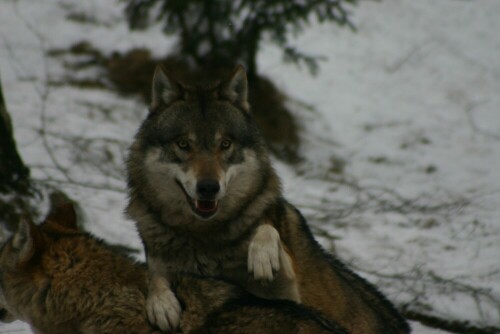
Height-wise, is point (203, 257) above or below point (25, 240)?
below

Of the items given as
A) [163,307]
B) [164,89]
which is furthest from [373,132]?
[163,307]

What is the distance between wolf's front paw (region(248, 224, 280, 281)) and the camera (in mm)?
4531

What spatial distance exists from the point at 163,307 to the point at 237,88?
2001mm

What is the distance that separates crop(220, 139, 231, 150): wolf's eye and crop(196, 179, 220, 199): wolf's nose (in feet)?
1.37

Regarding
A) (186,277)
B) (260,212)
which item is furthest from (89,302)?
(260,212)

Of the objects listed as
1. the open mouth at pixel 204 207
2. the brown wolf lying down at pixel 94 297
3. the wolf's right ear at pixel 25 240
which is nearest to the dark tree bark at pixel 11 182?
the open mouth at pixel 204 207

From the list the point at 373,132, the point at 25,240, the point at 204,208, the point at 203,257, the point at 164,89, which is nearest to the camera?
the point at 25,240

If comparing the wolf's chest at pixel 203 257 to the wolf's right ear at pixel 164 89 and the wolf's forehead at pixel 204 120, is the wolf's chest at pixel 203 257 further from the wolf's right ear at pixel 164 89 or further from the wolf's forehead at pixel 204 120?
the wolf's right ear at pixel 164 89

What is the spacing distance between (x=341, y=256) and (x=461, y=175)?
3048mm

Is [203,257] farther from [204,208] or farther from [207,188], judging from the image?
[207,188]

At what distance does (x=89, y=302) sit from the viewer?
150 inches

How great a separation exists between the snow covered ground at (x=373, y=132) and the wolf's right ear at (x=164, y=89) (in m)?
2.06

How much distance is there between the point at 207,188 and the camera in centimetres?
460

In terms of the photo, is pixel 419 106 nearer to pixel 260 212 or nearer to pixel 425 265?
pixel 425 265
